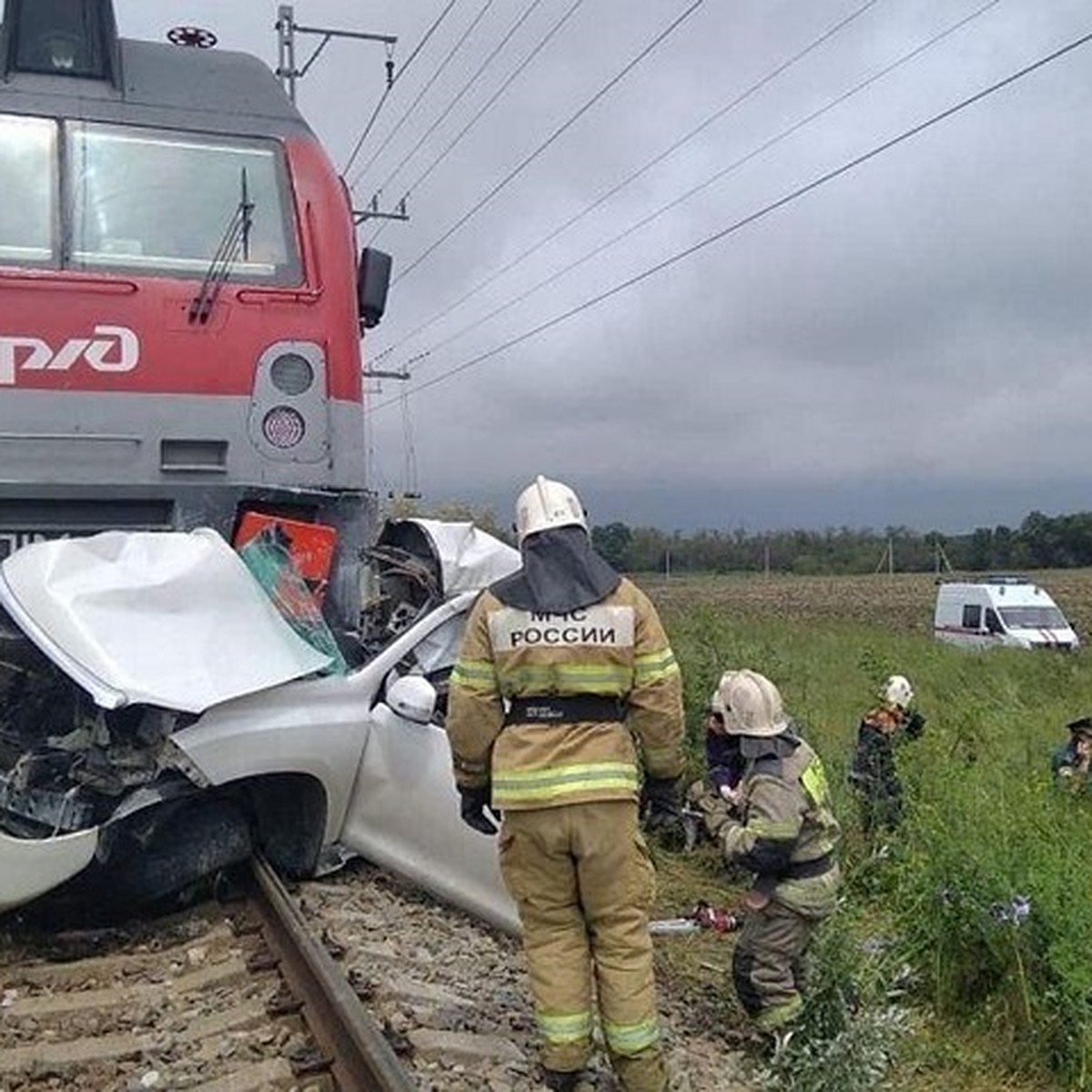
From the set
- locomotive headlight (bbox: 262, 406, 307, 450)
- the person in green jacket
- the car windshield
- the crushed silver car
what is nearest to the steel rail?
the crushed silver car

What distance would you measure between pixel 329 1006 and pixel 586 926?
31.0 inches

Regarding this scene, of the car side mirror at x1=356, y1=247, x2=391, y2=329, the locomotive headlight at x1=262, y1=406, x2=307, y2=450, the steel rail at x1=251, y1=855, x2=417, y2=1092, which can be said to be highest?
the car side mirror at x1=356, y1=247, x2=391, y2=329

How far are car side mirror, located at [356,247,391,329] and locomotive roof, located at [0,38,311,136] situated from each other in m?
0.68

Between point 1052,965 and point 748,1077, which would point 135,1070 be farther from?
point 1052,965

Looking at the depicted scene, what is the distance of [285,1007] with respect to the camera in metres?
4.36

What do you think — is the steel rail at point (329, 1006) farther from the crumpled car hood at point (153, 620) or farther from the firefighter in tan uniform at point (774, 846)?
the firefighter in tan uniform at point (774, 846)

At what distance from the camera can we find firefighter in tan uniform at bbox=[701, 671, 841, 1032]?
451 centimetres

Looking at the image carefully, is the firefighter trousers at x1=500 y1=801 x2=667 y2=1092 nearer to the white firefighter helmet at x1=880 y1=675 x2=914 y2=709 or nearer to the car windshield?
the white firefighter helmet at x1=880 y1=675 x2=914 y2=709

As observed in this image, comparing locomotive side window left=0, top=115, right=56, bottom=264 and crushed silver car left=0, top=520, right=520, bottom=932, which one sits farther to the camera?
locomotive side window left=0, top=115, right=56, bottom=264

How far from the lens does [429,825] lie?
5.30 metres

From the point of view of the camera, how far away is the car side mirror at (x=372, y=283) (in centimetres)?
724

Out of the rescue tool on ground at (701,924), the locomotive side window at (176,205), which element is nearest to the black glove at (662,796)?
the rescue tool on ground at (701,924)

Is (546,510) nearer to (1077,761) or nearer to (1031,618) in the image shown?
(1077,761)

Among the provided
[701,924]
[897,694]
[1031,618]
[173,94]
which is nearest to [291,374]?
[173,94]
